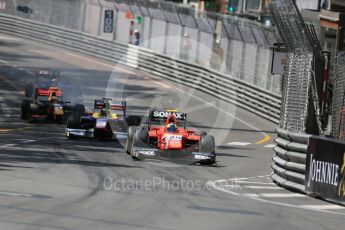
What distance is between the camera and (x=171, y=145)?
72.5ft

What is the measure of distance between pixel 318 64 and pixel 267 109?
19.5 metres

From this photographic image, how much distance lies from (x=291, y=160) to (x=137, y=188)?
3.74 metres

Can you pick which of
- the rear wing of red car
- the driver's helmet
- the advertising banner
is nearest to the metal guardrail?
the rear wing of red car

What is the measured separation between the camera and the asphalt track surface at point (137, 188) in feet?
42.3

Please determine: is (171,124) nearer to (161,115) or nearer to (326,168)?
(161,115)

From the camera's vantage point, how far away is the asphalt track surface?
42.3 feet

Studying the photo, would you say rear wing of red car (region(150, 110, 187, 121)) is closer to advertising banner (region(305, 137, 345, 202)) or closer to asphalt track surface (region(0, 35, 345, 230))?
asphalt track surface (region(0, 35, 345, 230))

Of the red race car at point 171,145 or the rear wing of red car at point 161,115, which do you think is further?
the rear wing of red car at point 161,115

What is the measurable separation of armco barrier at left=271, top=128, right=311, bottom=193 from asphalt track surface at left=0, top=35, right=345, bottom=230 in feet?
0.88

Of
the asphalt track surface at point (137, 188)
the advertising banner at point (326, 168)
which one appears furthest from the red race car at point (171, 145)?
the advertising banner at point (326, 168)

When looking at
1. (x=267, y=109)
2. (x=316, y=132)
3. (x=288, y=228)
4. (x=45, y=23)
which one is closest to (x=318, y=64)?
(x=316, y=132)

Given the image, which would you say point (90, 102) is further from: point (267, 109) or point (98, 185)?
point (98, 185)

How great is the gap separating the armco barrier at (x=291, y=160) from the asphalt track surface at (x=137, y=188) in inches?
10.6

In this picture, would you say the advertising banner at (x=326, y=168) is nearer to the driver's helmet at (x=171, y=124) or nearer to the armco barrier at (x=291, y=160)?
the armco barrier at (x=291, y=160)
